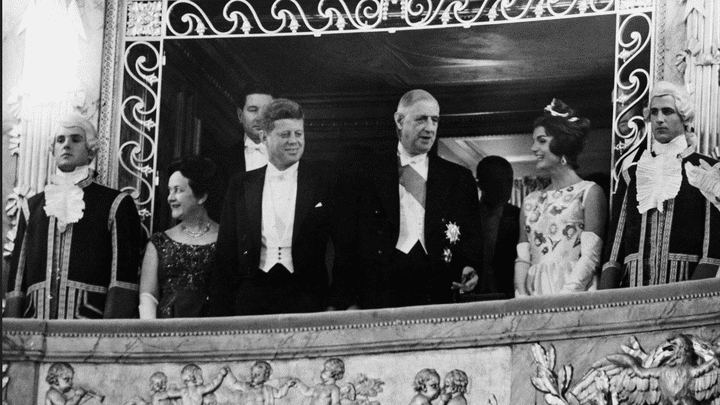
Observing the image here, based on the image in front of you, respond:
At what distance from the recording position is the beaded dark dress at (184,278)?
27.5 feet

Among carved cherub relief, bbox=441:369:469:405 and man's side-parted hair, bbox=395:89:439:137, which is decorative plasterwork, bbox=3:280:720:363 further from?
man's side-parted hair, bbox=395:89:439:137

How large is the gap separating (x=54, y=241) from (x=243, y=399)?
1704 millimetres

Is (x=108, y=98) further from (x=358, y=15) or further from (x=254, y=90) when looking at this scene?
(x=358, y=15)

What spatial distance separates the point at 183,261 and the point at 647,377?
9.67 ft

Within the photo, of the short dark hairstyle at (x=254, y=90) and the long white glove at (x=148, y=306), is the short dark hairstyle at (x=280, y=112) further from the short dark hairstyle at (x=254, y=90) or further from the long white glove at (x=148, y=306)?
the long white glove at (x=148, y=306)

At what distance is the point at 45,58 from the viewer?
9703 millimetres

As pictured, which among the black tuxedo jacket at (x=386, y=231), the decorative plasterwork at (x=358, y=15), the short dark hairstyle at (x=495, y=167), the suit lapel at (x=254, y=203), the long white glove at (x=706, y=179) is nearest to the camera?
the long white glove at (x=706, y=179)

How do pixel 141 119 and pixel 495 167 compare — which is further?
pixel 141 119

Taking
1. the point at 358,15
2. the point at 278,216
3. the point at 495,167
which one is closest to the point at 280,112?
the point at 278,216

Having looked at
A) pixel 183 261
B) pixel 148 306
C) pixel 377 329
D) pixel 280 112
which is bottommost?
pixel 377 329

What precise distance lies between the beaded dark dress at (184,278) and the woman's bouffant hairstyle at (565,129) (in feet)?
7.03

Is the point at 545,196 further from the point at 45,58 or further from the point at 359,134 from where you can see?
the point at 45,58

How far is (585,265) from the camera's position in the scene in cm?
788

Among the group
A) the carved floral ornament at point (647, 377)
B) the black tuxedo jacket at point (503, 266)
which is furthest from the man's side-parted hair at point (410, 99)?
the carved floral ornament at point (647, 377)
